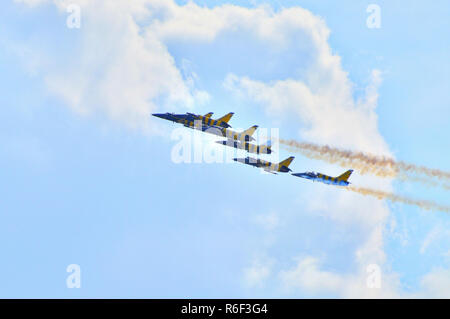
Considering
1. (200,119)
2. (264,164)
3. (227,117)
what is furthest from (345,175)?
(200,119)

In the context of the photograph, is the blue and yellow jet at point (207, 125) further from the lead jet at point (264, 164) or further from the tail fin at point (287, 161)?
the tail fin at point (287, 161)

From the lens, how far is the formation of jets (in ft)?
513

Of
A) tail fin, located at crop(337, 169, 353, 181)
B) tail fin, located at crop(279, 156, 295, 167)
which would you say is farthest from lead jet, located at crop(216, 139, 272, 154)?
tail fin, located at crop(337, 169, 353, 181)

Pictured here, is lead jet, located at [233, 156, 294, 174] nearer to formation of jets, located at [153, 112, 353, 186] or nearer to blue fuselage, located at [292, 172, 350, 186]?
formation of jets, located at [153, 112, 353, 186]

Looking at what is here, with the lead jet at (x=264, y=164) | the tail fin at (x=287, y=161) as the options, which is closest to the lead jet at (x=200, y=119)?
the lead jet at (x=264, y=164)

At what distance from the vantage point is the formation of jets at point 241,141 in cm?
15625

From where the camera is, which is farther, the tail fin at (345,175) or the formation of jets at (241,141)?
the tail fin at (345,175)

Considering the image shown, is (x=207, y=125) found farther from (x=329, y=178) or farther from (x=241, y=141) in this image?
(x=329, y=178)

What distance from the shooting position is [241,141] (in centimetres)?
15638
